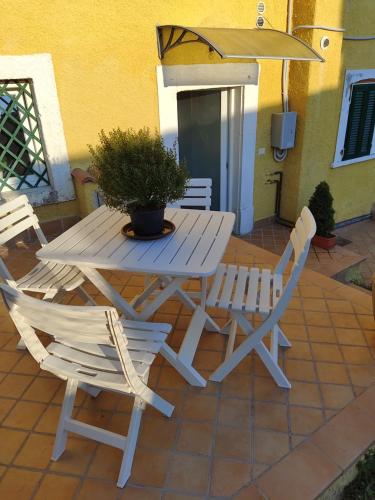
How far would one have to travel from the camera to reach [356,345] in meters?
2.84

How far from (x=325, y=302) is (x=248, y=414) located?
1495 mm

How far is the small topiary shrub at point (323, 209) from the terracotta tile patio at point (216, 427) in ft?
9.43

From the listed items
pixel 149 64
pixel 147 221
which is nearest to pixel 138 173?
pixel 147 221

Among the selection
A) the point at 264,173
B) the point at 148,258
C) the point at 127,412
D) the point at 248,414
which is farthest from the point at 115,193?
the point at 264,173

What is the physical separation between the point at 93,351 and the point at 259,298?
111 centimetres

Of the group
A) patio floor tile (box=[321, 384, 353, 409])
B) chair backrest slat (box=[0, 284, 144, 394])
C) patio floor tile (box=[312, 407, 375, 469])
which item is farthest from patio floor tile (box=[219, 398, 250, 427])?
chair backrest slat (box=[0, 284, 144, 394])

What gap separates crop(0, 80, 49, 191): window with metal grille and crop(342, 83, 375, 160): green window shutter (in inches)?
211

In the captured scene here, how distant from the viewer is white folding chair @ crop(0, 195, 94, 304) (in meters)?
2.57

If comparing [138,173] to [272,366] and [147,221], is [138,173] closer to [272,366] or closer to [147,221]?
[147,221]

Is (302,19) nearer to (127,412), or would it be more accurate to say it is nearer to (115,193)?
(115,193)

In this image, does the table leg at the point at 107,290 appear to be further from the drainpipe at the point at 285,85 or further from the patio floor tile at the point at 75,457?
the drainpipe at the point at 285,85

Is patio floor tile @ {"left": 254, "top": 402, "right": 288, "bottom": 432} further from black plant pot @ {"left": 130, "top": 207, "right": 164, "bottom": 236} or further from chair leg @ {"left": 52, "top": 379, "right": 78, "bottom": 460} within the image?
black plant pot @ {"left": 130, "top": 207, "right": 164, "bottom": 236}

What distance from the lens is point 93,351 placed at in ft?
6.39

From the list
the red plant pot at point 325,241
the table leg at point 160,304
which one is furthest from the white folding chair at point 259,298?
the red plant pot at point 325,241
